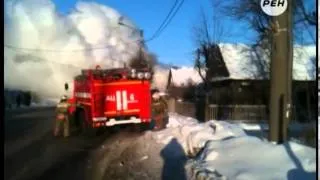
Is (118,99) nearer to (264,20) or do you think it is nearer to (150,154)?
(150,154)

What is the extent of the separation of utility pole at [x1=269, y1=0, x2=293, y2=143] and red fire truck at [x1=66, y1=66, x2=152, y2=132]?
5099 millimetres

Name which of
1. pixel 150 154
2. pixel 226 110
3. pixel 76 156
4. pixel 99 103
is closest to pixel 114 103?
pixel 99 103

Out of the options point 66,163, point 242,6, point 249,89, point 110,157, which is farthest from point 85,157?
point 242,6

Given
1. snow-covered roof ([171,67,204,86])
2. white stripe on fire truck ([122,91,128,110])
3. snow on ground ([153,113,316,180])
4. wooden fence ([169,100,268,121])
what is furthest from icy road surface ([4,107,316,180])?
snow-covered roof ([171,67,204,86])

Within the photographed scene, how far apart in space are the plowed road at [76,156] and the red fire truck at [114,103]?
1.57ft

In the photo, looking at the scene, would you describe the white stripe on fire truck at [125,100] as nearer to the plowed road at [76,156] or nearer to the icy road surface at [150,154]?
the icy road surface at [150,154]

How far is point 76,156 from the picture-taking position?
9.57m

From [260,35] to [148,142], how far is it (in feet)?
18.5

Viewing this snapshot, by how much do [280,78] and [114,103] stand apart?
26.6 feet

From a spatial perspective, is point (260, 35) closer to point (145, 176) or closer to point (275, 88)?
point (275, 88)

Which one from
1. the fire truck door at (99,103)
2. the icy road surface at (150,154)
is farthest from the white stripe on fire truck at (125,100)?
the fire truck door at (99,103)

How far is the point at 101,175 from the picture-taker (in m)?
7.75

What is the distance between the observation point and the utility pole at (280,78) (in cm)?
591

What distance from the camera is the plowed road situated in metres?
7.52
